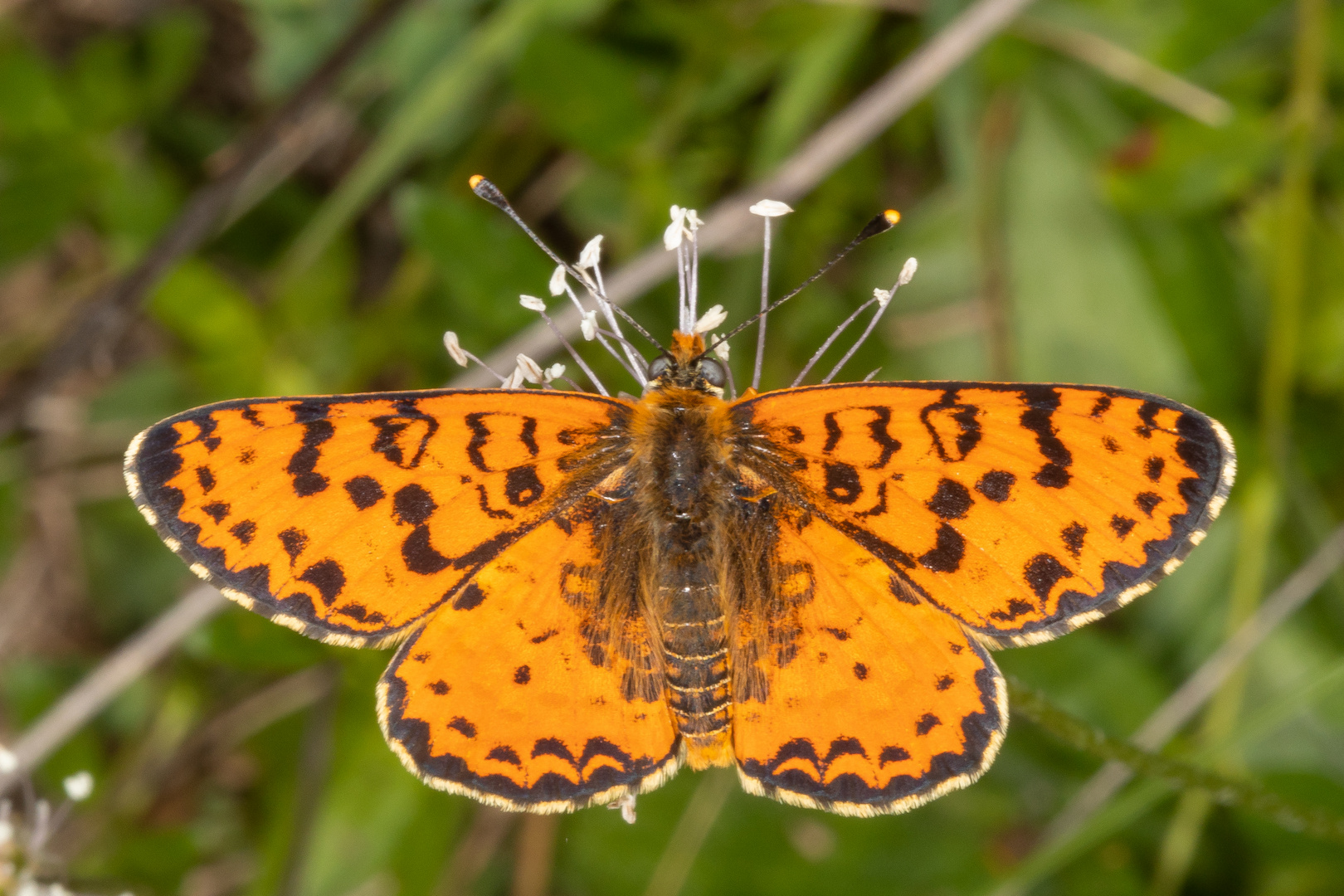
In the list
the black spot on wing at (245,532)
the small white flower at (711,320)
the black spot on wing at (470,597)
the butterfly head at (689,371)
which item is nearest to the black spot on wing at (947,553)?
the butterfly head at (689,371)

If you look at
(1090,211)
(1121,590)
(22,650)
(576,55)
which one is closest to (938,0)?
(1090,211)

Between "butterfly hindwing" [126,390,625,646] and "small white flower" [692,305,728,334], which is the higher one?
"small white flower" [692,305,728,334]

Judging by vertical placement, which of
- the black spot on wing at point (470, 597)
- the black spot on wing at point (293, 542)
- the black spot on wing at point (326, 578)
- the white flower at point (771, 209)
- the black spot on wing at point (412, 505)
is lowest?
the black spot on wing at point (470, 597)

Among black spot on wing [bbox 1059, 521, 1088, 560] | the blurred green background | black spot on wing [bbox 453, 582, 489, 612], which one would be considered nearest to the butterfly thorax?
black spot on wing [bbox 453, 582, 489, 612]

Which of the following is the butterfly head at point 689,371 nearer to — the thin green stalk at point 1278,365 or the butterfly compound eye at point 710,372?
the butterfly compound eye at point 710,372

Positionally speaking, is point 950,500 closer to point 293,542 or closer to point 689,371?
point 689,371

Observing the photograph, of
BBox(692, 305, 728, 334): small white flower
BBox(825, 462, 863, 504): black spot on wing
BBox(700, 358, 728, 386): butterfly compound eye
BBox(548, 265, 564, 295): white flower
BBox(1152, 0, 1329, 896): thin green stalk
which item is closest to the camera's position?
BBox(825, 462, 863, 504): black spot on wing

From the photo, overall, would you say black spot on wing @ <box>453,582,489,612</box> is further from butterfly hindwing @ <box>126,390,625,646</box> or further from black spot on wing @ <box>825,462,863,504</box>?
black spot on wing @ <box>825,462,863,504</box>

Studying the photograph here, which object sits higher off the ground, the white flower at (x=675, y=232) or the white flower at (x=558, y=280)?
the white flower at (x=675, y=232)
